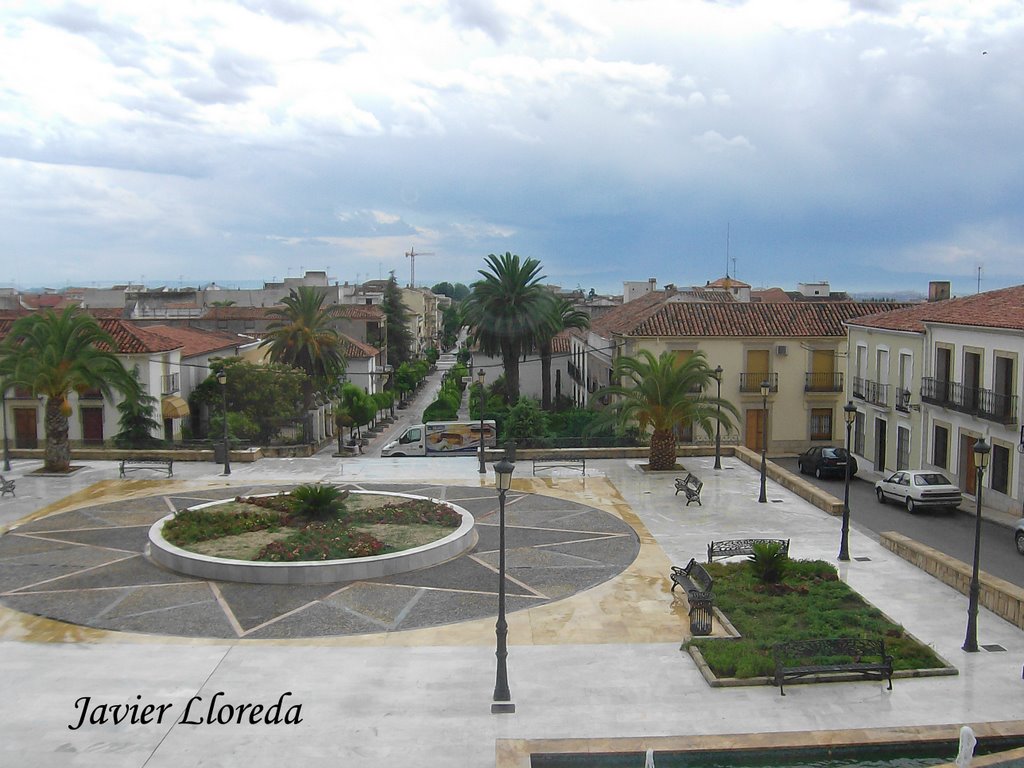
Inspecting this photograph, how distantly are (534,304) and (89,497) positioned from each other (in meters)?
26.3

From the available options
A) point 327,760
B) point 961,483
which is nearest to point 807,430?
point 961,483

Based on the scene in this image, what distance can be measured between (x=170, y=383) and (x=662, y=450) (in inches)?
920

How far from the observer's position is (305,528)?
68.3ft

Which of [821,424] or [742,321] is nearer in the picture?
[742,321]

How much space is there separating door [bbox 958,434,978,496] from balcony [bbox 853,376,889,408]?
5.39 m

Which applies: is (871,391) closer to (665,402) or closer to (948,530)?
(665,402)

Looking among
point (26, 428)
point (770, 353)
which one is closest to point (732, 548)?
point (770, 353)

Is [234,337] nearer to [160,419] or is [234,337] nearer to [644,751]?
[160,419]

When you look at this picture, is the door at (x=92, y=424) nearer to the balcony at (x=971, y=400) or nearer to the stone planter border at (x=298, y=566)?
the stone planter border at (x=298, y=566)

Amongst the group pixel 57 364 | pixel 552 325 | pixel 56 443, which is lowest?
pixel 56 443

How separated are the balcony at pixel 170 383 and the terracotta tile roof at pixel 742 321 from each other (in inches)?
811

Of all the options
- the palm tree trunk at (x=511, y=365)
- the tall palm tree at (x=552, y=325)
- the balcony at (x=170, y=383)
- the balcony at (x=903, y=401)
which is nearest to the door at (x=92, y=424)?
the balcony at (x=170, y=383)

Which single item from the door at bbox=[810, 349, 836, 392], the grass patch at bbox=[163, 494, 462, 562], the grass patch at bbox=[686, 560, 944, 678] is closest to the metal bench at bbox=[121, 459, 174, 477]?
the grass patch at bbox=[163, 494, 462, 562]

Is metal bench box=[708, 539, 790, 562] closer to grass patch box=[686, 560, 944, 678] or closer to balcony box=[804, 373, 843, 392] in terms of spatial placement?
grass patch box=[686, 560, 944, 678]
